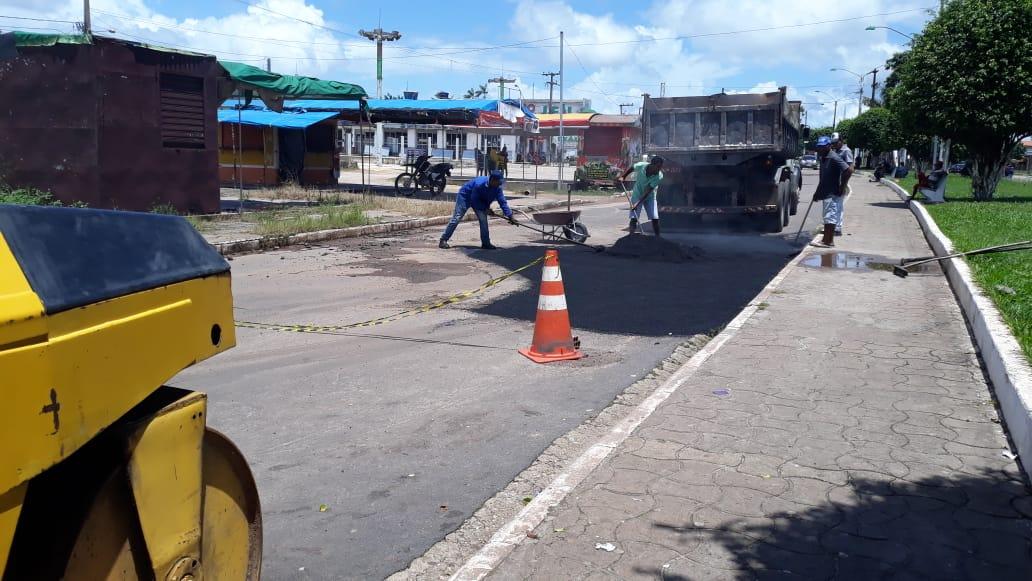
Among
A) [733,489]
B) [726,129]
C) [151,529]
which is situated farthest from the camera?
[726,129]

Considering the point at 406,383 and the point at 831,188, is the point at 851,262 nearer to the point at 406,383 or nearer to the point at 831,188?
the point at 831,188

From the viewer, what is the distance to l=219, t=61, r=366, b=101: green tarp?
18.4 m

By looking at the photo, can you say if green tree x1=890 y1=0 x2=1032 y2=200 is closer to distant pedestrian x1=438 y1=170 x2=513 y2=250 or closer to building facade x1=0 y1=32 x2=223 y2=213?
distant pedestrian x1=438 y1=170 x2=513 y2=250

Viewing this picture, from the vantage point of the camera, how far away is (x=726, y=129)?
55.5 ft

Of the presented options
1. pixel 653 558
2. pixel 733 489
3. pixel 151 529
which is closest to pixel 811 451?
pixel 733 489

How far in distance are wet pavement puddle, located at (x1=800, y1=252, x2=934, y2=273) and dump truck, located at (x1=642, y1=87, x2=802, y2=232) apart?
3989 millimetres

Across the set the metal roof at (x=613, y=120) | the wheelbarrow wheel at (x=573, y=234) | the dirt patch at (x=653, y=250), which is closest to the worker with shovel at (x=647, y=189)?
the wheelbarrow wheel at (x=573, y=234)

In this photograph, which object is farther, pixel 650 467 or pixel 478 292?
pixel 478 292

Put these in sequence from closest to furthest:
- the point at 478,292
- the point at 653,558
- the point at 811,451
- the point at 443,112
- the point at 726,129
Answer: the point at 653,558, the point at 811,451, the point at 478,292, the point at 726,129, the point at 443,112

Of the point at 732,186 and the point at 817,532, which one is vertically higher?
the point at 732,186

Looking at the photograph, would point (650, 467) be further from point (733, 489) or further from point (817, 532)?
point (817, 532)

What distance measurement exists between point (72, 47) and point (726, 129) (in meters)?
12.1

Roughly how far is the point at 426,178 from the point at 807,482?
75.5 ft

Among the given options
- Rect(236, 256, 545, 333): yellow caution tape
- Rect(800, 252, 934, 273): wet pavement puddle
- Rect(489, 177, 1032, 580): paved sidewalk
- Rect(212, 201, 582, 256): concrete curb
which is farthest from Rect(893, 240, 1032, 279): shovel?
Rect(212, 201, 582, 256): concrete curb
